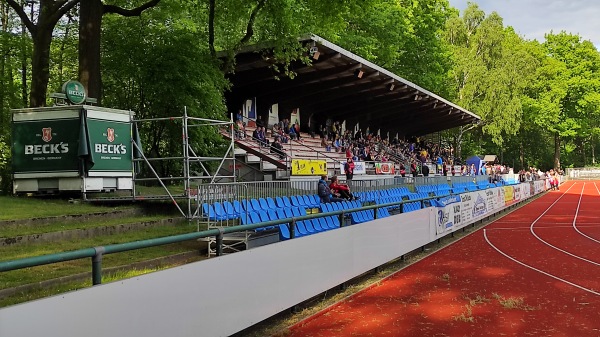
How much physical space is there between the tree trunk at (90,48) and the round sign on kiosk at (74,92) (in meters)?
2.15

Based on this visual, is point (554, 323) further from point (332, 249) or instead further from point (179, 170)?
point (179, 170)

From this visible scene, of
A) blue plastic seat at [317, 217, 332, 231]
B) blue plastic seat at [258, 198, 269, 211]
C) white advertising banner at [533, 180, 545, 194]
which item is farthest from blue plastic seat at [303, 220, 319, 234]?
white advertising banner at [533, 180, 545, 194]

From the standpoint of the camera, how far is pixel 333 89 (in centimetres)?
3011

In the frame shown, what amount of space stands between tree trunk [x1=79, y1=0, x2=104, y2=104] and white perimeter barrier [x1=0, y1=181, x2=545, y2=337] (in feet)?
29.7

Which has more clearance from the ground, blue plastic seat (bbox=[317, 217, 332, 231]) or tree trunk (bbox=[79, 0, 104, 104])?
tree trunk (bbox=[79, 0, 104, 104])

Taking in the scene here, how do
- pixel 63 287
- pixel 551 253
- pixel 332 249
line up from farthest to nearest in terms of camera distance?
pixel 551 253 → pixel 332 249 → pixel 63 287

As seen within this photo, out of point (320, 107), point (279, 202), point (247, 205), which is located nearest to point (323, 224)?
point (247, 205)

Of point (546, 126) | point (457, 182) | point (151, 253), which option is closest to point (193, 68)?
point (151, 253)

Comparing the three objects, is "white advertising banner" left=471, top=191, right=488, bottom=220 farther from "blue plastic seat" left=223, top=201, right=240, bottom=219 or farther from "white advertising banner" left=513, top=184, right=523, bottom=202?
"blue plastic seat" left=223, top=201, right=240, bottom=219

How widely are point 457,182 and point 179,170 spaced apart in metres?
16.8

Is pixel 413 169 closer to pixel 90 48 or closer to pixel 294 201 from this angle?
pixel 294 201

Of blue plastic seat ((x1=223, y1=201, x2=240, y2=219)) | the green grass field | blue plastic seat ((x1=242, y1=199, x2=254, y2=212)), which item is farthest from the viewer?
blue plastic seat ((x1=242, y1=199, x2=254, y2=212))

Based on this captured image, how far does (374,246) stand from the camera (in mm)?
10414

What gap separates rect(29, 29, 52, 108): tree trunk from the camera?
1562cm
